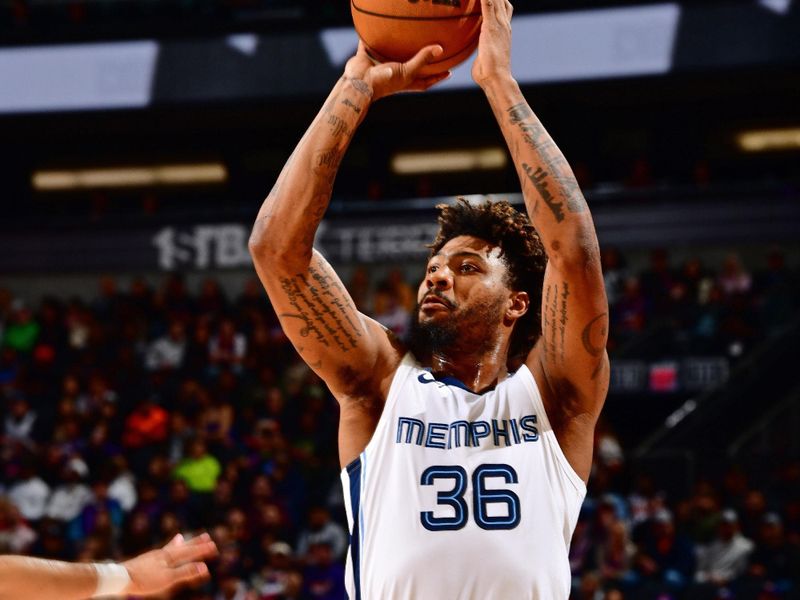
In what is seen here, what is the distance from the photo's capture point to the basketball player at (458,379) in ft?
9.95

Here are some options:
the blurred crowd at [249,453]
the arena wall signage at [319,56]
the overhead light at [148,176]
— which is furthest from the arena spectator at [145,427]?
the overhead light at [148,176]

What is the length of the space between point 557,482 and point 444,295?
63cm

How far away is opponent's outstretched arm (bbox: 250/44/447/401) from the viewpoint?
10.4 ft

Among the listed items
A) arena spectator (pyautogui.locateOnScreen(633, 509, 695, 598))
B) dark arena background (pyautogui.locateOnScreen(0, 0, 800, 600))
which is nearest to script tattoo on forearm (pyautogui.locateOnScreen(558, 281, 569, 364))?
dark arena background (pyautogui.locateOnScreen(0, 0, 800, 600))

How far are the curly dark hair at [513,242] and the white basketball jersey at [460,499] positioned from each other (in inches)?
14.7

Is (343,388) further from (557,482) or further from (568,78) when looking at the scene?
(568,78)

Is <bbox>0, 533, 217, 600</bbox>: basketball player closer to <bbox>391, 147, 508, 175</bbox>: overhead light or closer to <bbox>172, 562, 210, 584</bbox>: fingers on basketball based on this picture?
<bbox>172, 562, 210, 584</bbox>: fingers on basketball

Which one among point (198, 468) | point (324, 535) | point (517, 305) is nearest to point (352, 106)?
point (517, 305)

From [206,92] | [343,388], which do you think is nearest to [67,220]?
[206,92]

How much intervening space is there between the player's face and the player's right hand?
20.5 inches

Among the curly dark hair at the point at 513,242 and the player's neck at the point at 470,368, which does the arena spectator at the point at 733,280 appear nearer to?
the curly dark hair at the point at 513,242

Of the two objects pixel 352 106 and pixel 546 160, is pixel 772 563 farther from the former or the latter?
pixel 352 106

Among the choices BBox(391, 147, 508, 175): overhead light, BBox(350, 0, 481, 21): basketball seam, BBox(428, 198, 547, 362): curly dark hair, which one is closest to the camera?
BBox(350, 0, 481, 21): basketball seam

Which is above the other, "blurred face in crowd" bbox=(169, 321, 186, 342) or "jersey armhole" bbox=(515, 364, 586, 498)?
"blurred face in crowd" bbox=(169, 321, 186, 342)
